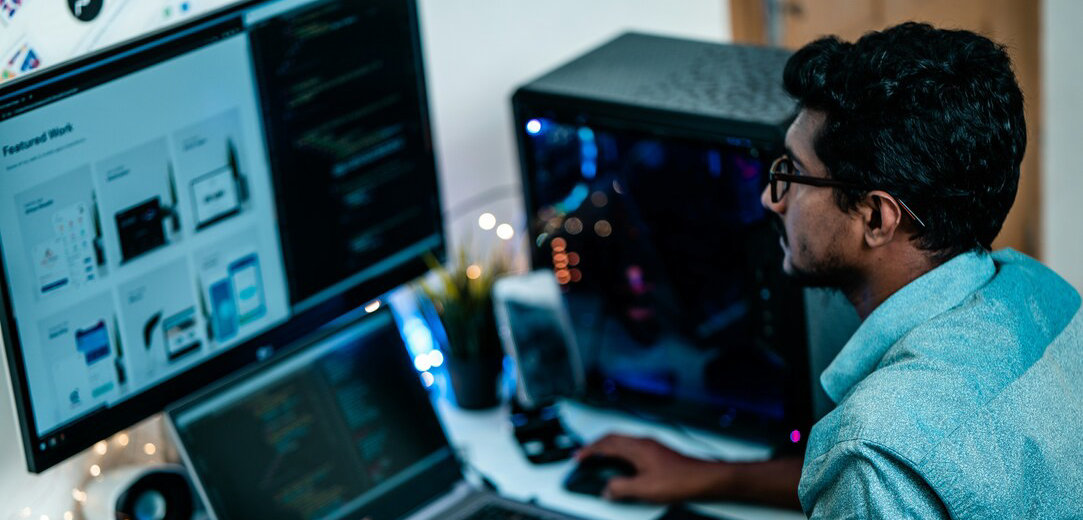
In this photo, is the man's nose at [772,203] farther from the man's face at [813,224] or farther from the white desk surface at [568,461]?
the white desk surface at [568,461]

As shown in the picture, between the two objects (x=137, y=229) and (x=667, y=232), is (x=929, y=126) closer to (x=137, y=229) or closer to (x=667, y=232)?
(x=667, y=232)

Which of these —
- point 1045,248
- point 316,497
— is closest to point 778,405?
point 316,497

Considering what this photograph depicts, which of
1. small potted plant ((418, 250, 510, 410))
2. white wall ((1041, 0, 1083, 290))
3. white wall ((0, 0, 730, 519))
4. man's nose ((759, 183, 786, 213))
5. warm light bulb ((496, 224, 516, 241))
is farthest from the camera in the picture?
white wall ((1041, 0, 1083, 290))

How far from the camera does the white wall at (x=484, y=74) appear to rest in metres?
1.99

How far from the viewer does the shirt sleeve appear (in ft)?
3.59

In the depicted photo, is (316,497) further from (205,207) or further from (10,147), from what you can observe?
(10,147)

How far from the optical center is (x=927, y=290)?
1.24m

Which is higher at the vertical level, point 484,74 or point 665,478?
point 484,74

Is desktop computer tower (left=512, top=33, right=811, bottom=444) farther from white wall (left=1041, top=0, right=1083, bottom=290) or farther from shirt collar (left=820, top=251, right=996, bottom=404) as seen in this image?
white wall (left=1041, top=0, right=1083, bottom=290)

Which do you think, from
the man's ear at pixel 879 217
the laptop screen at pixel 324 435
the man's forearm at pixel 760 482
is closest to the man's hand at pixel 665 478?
the man's forearm at pixel 760 482

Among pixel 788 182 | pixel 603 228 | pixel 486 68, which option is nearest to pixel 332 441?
pixel 603 228

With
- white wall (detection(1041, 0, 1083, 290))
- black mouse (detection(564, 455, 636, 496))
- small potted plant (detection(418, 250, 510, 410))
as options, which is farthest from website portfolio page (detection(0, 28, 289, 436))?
white wall (detection(1041, 0, 1083, 290))

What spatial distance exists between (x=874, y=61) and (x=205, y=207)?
73 cm

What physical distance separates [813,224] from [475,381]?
2.20ft
